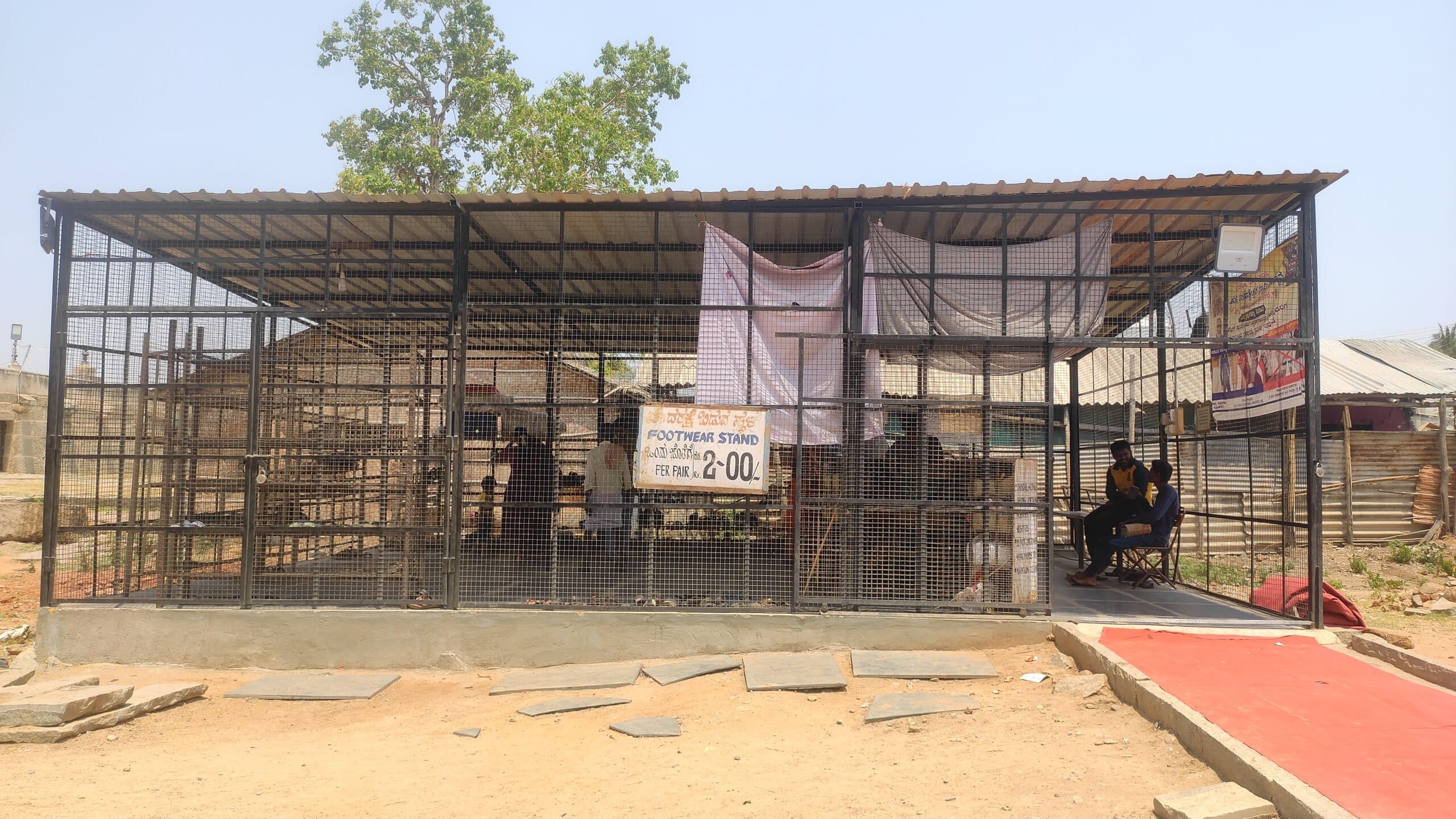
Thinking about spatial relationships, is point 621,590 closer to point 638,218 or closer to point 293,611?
point 293,611

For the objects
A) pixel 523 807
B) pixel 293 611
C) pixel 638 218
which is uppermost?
pixel 638 218

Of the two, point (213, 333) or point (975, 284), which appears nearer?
point (975, 284)

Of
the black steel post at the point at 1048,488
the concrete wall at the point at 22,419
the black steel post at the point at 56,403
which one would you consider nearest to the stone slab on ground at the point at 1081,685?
the black steel post at the point at 1048,488

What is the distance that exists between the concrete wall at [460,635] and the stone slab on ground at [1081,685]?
→ 862 millimetres

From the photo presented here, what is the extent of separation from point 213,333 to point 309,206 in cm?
182

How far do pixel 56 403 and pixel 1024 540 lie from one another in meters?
8.89

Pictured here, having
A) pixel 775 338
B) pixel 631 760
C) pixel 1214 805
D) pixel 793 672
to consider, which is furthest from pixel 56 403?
pixel 1214 805

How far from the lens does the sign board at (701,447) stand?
7.37 metres

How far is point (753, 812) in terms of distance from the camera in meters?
4.68

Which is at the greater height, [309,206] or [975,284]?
[309,206]

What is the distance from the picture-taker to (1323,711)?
17.1 feet

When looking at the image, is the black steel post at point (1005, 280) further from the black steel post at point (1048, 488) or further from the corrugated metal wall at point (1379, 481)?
the corrugated metal wall at point (1379, 481)

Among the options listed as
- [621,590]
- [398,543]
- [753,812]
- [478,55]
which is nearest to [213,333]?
[398,543]

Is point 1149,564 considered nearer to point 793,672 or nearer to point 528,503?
point 793,672
